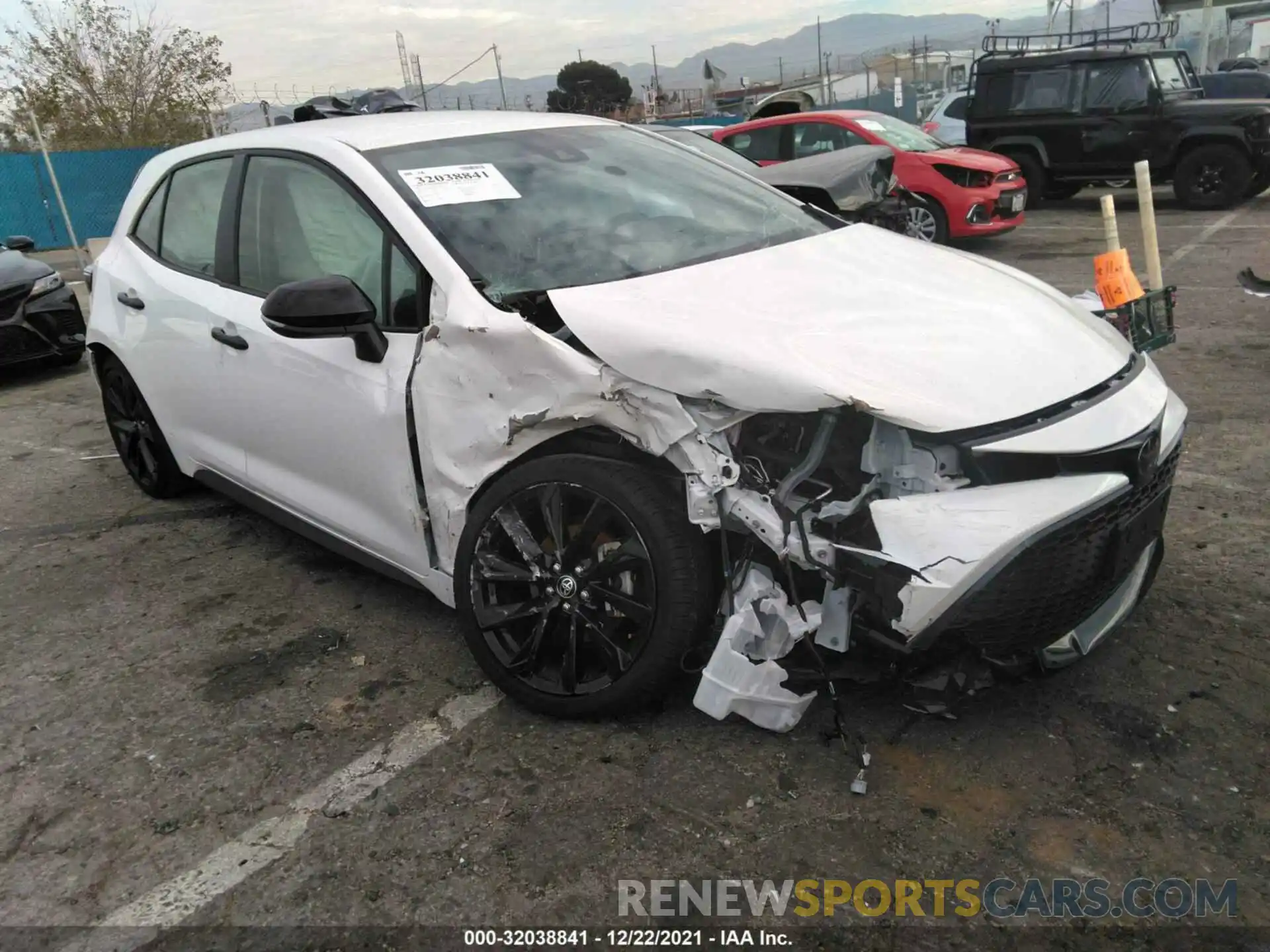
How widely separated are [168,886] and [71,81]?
1105 inches

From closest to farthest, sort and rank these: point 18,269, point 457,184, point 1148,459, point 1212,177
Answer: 1. point 1148,459
2. point 457,184
3. point 18,269
4. point 1212,177

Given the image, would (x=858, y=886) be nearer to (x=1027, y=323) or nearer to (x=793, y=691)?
(x=793, y=691)

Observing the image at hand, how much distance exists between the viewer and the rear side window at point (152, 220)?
13.1 ft

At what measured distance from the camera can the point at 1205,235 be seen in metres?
10.1

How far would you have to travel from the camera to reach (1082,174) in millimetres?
12305

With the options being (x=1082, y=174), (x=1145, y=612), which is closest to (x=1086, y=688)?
(x=1145, y=612)

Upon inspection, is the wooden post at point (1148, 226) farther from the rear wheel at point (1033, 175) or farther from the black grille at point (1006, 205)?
the rear wheel at point (1033, 175)

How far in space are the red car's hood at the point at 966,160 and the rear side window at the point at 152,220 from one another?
792 centimetres

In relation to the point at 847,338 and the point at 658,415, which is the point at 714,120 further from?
the point at 658,415

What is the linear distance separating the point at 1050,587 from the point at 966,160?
345 inches

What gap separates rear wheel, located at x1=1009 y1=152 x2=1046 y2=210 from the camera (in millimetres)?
12562

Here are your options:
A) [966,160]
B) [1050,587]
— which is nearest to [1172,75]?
[966,160]

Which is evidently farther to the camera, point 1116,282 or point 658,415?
point 1116,282

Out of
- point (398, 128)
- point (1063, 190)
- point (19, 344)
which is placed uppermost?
point (398, 128)
